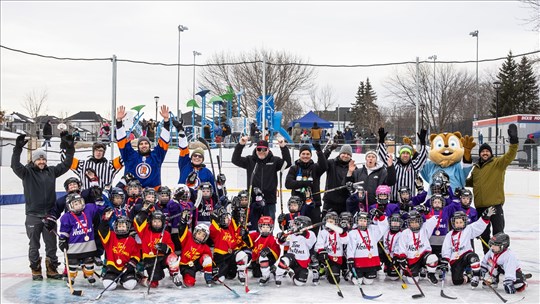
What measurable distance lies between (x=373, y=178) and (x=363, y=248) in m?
0.78

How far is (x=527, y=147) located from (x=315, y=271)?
11661mm

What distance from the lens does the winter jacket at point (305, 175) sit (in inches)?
236

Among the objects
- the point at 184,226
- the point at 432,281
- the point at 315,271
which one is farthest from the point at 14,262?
the point at 432,281

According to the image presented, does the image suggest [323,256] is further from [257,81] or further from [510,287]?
[257,81]

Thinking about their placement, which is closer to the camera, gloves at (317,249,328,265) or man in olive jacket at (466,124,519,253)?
gloves at (317,249,328,265)

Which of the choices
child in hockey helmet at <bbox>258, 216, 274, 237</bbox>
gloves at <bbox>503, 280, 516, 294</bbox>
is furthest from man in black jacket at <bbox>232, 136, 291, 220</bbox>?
gloves at <bbox>503, 280, 516, 294</bbox>

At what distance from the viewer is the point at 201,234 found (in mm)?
5363

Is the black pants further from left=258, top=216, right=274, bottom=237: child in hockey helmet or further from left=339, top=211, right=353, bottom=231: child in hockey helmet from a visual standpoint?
left=258, top=216, right=274, bottom=237: child in hockey helmet

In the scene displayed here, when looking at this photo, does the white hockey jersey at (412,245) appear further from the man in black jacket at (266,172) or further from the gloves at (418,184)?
the man in black jacket at (266,172)

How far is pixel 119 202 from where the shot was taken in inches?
217

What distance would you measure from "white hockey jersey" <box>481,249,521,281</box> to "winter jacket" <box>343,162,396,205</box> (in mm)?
1138

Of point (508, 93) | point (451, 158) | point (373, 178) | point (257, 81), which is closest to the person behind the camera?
point (373, 178)

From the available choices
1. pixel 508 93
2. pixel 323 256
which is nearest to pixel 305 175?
pixel 323 256

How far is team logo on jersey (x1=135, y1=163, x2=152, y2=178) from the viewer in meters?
6.03
